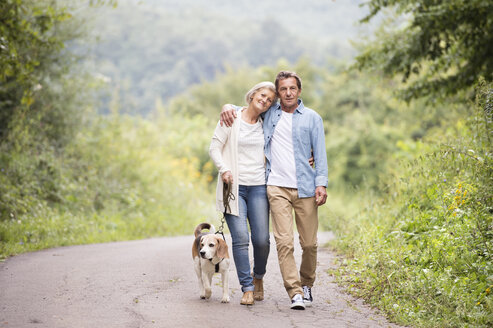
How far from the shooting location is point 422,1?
11.1 m

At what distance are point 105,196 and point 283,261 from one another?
34.9 ft

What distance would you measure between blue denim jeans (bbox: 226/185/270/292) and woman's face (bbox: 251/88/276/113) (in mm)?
829

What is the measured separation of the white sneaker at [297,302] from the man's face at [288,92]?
1.96 metres

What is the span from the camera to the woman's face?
6.20 m

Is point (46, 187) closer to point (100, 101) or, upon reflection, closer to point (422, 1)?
point (100, 101)

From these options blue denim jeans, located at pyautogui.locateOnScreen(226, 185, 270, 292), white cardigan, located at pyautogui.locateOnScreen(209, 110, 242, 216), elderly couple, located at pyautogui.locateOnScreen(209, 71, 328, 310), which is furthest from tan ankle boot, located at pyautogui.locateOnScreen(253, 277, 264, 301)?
white cardigan, located at pyautogui.locateOnScreen(209, 110, 242, 216)

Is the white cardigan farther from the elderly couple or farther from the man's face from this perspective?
the man's face

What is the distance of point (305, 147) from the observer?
6195mm

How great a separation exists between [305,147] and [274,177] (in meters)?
0.46

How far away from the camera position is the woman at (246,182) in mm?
6062

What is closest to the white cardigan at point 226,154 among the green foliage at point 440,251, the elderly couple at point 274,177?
the elderly couple at point 274,177

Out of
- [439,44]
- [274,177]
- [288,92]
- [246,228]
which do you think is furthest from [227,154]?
[439,44]

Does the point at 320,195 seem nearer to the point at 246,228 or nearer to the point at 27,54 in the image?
the point at 246,228

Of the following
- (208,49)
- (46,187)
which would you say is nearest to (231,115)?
(46,187)
